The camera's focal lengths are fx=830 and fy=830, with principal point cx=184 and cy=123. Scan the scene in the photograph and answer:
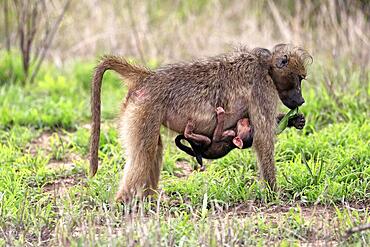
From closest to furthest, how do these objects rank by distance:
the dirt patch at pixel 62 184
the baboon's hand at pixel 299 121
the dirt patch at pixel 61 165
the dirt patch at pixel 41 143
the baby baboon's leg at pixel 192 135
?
the baby baboon's leg at pixel 192 135
the baboon's hand at pixel 299 121
the dirt patch at pixel 62 184
the dirt patch at pixel 61 165
the dirt patch at pixel 41 143

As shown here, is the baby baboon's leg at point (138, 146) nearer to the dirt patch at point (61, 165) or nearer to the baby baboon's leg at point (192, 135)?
the baby baboon's leg at point (192, 135)

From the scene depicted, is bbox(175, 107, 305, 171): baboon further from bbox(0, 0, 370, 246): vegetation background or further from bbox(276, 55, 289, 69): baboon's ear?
bbox(276, 55, 289, 69): baboon's ear

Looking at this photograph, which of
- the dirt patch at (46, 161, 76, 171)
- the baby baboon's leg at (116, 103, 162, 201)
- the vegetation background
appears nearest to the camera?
the vegetation background

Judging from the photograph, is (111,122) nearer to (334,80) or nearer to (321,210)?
(334,80)

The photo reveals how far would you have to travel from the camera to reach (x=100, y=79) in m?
5.54

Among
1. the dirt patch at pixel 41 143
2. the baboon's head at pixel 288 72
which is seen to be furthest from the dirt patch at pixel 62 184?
the baboon's head at pixel 288 72

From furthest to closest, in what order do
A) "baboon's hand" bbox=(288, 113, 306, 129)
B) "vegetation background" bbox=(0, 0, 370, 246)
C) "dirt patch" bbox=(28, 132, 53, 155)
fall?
"dirt patch" bbox=(28, 132, 53, 155) → "baboon's hand" bbox=(288, 113, 306, 129) → "vegetation background" bbox=(0, 0, 370, 246)

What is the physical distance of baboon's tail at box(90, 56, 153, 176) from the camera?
551cm

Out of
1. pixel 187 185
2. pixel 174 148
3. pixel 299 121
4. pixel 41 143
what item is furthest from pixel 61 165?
pixel 299 121

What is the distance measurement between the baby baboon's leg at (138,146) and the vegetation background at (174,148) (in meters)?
0.17

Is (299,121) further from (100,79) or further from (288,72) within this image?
(100,79)

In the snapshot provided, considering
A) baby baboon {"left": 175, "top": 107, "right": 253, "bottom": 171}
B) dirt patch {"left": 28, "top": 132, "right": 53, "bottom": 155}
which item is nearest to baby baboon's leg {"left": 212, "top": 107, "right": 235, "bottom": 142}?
baby baboon {"left": 175, "top": 107, "right": 253, "bottom": 171}

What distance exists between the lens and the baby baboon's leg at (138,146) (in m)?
5.43

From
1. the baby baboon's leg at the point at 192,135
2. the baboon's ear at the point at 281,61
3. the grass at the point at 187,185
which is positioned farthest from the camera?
the baboon's ear at the point at 281,61
